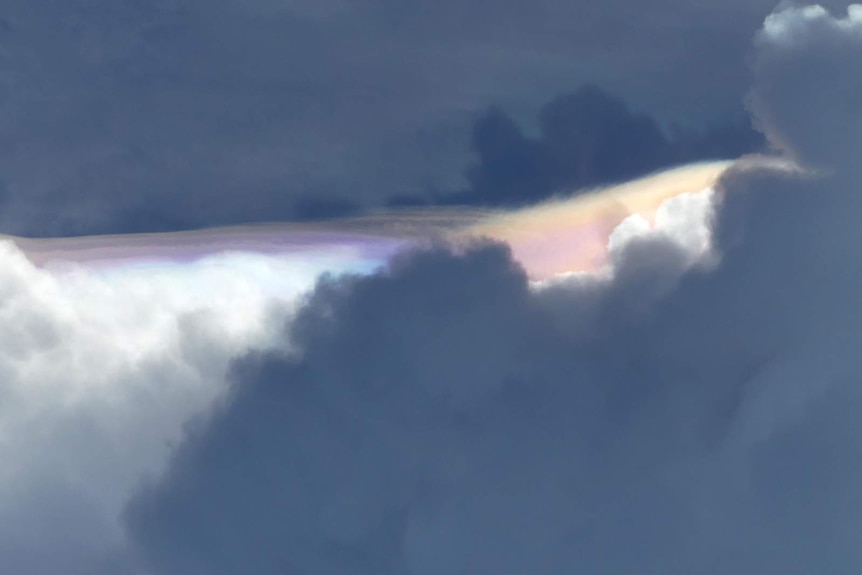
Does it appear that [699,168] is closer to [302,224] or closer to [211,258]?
[302,224]

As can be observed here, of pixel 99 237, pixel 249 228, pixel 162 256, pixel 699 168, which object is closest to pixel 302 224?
pixel 249 228

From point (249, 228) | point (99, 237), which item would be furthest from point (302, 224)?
point (99, 237)

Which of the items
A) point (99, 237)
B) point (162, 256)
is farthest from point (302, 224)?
point (99, 237)

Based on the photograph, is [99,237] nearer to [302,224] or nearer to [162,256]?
[162,256]

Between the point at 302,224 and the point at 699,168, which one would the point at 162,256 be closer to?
the point at 302,224

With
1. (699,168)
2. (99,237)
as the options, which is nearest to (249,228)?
(99,237)
